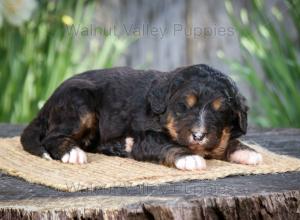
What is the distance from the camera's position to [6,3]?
25.0ft

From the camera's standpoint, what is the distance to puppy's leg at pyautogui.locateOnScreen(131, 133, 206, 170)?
4.43 m

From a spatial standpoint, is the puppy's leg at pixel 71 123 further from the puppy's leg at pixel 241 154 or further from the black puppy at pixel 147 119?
the puppy's leg at pixel 241 154

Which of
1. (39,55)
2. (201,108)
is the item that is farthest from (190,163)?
(39,55)

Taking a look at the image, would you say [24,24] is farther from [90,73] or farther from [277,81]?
[90,73]

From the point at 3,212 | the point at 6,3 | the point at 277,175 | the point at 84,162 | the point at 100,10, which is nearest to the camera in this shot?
the point at 3,212

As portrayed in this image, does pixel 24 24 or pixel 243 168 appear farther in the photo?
pixel 24 24

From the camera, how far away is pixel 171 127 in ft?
15.4

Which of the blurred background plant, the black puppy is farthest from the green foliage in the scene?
the black puppy

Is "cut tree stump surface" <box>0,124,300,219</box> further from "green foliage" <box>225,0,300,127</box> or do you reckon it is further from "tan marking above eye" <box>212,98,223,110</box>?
"green foliage" <box>225,0,300,127</box>

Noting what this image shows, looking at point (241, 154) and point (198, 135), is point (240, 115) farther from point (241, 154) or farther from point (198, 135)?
point (198, 135)

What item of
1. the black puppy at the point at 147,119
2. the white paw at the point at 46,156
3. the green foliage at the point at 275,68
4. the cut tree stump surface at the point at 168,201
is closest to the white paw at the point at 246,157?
the black puppy at the point at 147,119

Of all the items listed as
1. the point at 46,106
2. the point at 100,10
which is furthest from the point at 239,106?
the point at 100,10

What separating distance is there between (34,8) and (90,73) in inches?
118

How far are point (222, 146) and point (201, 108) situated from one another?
307mm
